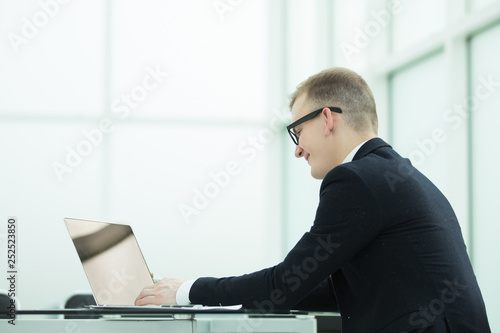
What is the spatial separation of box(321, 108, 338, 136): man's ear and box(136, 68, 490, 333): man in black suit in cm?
17

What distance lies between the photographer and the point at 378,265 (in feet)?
5.08

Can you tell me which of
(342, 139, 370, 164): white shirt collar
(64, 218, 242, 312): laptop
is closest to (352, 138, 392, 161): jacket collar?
(342, 139, 370, 164): white shirt collar

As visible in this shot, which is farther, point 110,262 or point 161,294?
point 110,262

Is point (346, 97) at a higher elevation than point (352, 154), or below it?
higher

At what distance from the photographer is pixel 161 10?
6109 millimetres

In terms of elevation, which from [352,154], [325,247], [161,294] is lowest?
[161,294]

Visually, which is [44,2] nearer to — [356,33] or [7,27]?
[7,27]

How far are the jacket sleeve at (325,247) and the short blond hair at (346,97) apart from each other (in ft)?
0.91

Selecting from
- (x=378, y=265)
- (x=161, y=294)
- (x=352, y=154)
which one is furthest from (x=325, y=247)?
(x=161, y=294)

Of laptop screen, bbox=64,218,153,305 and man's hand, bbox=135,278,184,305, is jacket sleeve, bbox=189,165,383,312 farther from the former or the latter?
laptop screen, bbox=64,218,153,305

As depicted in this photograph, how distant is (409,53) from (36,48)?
3.48 meters

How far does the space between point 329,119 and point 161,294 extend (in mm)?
650

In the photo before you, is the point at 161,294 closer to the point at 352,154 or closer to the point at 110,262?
the point at 110,262

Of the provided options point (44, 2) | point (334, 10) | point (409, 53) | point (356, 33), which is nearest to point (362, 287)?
point (409, 53)
